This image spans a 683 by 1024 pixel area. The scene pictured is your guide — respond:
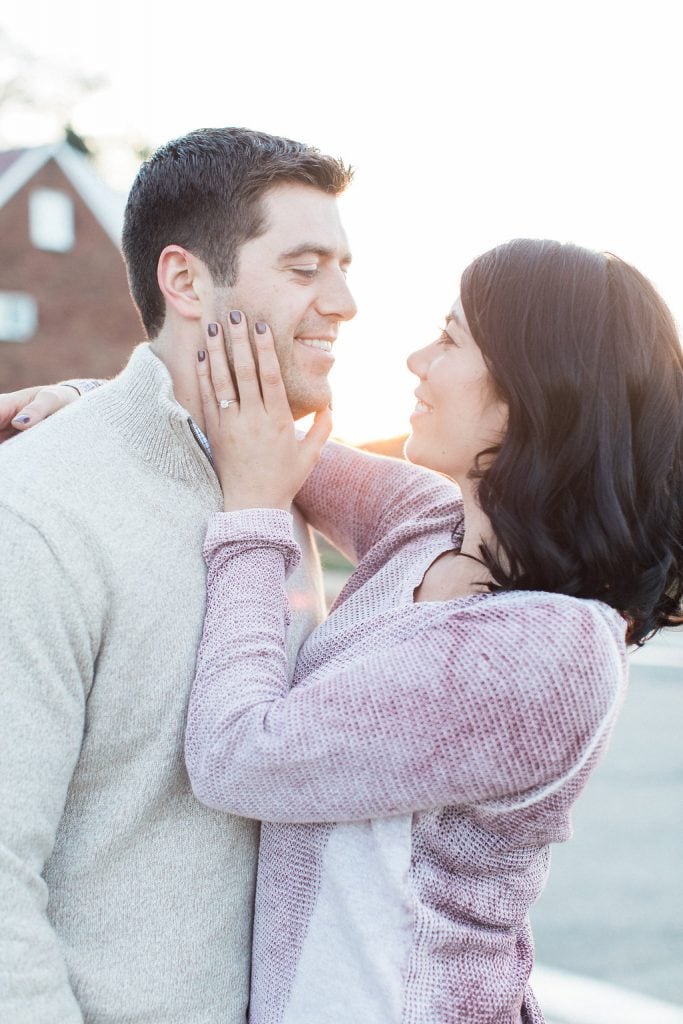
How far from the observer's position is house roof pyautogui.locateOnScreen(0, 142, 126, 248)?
2445 cm

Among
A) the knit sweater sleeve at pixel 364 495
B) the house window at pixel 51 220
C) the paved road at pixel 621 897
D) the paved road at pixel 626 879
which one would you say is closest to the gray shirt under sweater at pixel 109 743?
the knit sweater sleeve at pixel 364 495

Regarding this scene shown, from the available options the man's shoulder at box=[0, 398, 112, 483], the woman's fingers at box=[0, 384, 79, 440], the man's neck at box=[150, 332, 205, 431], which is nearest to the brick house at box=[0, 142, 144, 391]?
the woman's fingers at box=[0, 384, 79, 440]

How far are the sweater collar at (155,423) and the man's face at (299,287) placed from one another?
0.28 m

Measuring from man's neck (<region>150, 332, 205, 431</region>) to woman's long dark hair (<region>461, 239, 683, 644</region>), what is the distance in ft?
2.08

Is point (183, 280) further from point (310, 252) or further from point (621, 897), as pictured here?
point (621, 897)

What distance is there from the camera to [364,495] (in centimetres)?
267

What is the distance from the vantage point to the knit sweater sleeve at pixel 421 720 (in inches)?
65.7

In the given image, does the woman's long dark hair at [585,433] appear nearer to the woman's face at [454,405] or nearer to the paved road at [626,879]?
the woman's face at [454,405]

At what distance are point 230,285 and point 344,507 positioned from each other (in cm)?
70

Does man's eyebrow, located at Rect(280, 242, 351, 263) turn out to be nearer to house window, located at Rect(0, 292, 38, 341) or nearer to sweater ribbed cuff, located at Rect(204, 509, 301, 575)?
sweater ribbed cuff, located at Rect(204, 509, 301, 575)

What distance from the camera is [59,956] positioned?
1.69 meters

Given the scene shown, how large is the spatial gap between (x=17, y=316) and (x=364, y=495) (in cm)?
2388

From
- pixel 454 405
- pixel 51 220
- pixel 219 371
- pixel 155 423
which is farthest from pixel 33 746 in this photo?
pixel 51 220

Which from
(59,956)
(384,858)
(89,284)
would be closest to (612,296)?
(384,858)
